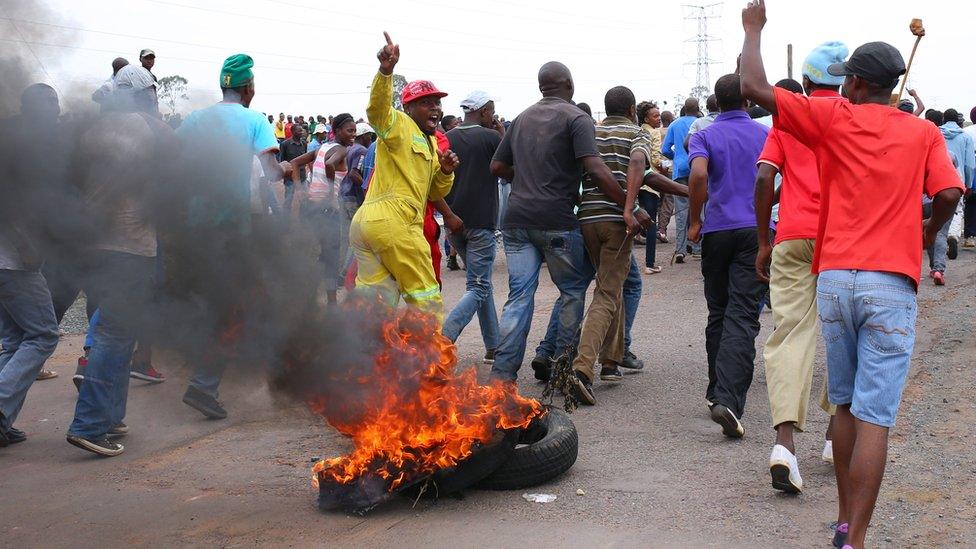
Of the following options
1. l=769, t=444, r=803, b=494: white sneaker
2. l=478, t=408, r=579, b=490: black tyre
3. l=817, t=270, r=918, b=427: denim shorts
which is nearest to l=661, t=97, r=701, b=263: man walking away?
l=478, t=408, r=579, b=490: black tyre

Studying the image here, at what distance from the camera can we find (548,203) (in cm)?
689

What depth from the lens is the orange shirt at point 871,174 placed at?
3.93m

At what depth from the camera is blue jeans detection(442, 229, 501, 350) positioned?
25.1ft

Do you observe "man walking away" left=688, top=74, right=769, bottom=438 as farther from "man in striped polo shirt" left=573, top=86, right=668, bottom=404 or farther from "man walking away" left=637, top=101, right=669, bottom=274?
"man walking away" left=637, top=101, right=669, bottom=274

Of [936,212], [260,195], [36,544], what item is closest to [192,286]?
[260,195]

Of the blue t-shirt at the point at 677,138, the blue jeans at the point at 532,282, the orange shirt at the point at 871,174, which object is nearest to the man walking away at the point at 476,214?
the blue jeans at the point at 532,282

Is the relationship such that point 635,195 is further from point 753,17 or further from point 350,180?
point 350,180

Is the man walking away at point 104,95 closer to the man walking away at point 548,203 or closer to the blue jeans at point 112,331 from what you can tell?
the blue jeans at point 112,331

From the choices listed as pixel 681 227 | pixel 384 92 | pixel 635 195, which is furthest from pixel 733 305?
pixel 681 227

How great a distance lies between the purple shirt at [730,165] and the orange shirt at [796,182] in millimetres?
946

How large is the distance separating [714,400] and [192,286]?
3452 mm

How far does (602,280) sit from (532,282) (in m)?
0.53

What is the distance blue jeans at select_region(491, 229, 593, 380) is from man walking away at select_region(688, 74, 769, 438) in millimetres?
987

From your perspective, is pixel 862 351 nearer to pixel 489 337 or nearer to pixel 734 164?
pixel 734 164
